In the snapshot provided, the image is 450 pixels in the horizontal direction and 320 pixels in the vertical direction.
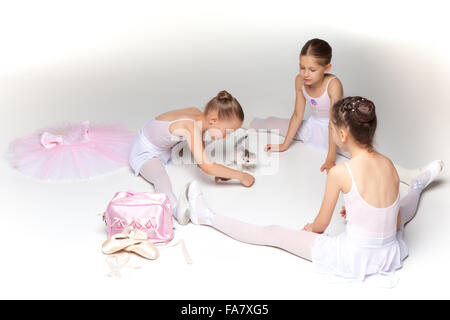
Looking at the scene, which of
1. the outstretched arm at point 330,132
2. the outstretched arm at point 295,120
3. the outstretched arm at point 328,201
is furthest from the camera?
the outstretched arm at point 295,120

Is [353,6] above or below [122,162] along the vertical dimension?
above

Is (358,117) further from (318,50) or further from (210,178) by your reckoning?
(210,178)

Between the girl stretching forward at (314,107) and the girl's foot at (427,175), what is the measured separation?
0.12m

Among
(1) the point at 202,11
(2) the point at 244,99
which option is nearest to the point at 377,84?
(2) the point at 244,99

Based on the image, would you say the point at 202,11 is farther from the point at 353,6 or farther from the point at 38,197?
the point at 38,197

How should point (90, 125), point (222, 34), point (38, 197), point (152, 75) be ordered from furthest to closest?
1. point (222, 34)
2. point (152, 75)
3. point (90, 125)
4. point (38, 197)

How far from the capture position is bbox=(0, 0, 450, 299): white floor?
3301mm

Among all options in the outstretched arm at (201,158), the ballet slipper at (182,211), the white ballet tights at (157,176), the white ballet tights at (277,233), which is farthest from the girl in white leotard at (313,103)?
the ballet slipper at (182,211)

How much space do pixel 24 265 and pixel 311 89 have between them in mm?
2301

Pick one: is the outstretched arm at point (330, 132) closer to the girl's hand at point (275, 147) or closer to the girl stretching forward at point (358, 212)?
the girl's hand at point (275, 147)

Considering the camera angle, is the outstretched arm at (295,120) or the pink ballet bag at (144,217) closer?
the pink ballet bag at (144,217)

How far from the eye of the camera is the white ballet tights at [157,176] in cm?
412

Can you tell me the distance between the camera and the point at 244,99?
543 cm

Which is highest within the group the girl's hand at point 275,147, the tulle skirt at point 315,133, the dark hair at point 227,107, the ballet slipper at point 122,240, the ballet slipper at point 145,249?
the dark hair at point 227,107
